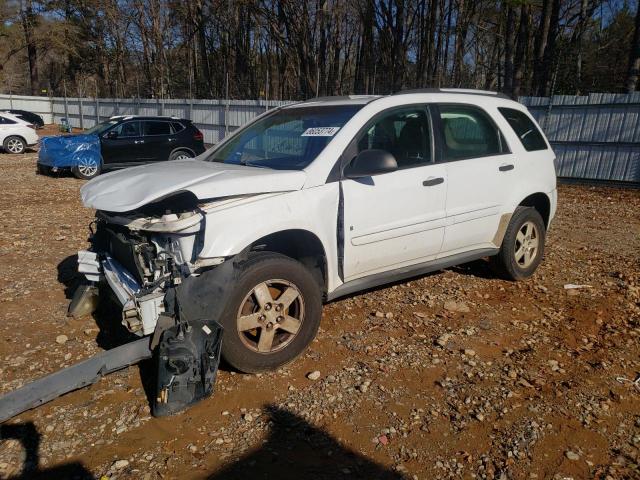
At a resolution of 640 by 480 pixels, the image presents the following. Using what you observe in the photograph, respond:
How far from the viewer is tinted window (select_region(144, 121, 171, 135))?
13.8 meters

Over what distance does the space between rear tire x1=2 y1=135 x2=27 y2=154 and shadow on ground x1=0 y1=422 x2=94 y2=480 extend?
1856 centimetres

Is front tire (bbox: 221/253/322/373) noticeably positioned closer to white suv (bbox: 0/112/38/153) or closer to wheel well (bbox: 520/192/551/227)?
wheel well (bbox: 520/192/551/227)

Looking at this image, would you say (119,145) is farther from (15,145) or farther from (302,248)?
(302,248)

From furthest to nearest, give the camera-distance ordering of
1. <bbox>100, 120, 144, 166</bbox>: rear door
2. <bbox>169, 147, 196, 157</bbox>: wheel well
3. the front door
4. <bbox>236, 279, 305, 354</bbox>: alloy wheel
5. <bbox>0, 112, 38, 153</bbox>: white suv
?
<bbox>0, 112, 38, 153</bbox>: white suv
<bbox>169, 147, 196, 157</bbox>: wheel well
<bbox>100, 120, 144, 166</bbox>: rear door
the front door
<bbox>236, 279, 305, 354</bbox>: alloy wheel

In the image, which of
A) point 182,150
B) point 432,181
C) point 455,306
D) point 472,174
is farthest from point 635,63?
point 432,181

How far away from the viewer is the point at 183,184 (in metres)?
3.16

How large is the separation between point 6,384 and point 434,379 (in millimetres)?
2873

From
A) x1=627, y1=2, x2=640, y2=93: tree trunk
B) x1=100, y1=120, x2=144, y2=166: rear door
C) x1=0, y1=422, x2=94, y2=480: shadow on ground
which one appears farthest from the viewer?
x1=627, y1=2, x2=640, y2=93: tree trunk

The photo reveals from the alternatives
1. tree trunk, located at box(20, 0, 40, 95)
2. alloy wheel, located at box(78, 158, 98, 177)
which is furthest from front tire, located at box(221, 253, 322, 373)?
tree trunk, located at box(20, 0, 40, 95)

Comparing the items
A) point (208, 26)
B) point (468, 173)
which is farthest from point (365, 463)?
point (208, 26)

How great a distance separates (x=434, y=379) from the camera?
3393mm

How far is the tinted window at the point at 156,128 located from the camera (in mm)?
13773

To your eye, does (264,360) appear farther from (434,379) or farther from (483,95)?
(483,95)

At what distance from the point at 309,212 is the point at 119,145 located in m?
11.3
